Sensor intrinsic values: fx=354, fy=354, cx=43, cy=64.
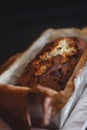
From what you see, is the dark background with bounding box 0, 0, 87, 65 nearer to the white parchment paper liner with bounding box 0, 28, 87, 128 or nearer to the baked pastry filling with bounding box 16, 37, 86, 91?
the white parchment paper liner with bounding box 0, 28, 87, 128

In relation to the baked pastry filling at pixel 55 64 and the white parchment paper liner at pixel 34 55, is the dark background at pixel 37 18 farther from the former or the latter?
the baked pastry filling at pixel 55 64

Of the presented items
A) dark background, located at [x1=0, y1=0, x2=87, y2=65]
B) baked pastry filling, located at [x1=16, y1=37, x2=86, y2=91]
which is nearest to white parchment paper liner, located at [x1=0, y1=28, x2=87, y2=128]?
baked pastry filling, located at [x1=16, y1=37, x2=86, y2=91]

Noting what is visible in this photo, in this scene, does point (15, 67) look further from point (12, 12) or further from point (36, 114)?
point (12, 12)

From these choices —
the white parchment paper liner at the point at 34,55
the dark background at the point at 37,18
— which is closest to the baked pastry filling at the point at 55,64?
the white parchment paper liner at the point at 34,55

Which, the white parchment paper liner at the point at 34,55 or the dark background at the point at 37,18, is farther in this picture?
the dark background at the point at 37,18

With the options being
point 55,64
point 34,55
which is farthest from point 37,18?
point 55,64
